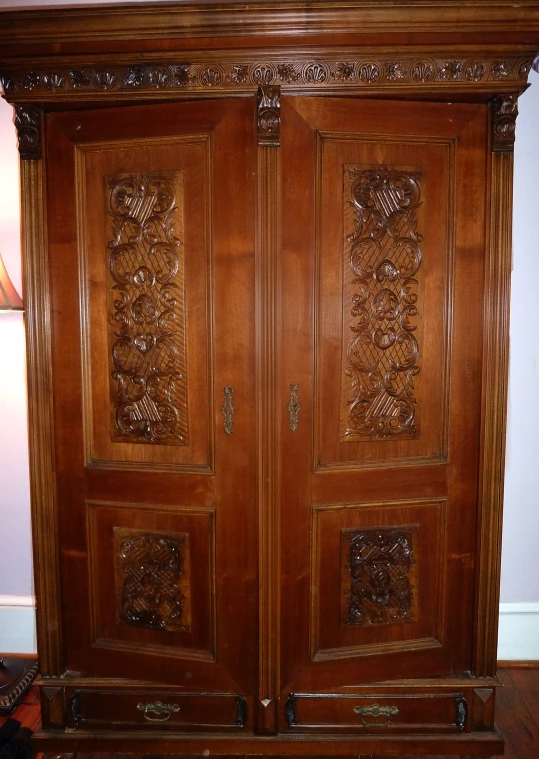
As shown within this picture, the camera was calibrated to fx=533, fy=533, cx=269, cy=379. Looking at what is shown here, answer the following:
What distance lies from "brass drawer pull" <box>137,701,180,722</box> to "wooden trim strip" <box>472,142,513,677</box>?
945 mm

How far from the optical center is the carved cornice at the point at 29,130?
1.55m

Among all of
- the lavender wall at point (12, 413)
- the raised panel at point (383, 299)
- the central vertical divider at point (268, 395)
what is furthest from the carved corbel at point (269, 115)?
the lavender wall at point (12, 413)

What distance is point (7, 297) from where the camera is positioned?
1.85m

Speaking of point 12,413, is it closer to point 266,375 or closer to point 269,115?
point 266,375

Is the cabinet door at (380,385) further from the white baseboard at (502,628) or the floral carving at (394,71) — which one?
the white baseboard at (502,628)

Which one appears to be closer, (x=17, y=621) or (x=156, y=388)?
(x=156, y=388)

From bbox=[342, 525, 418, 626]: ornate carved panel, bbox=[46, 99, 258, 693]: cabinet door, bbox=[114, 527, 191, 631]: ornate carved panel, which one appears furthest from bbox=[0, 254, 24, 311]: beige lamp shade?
bbox=[342, 525, 418, 626]: ornate carved panel

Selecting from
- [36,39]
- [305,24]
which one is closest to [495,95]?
[305,24]

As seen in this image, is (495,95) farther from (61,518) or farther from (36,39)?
(61,518)

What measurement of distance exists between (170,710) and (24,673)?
768mm

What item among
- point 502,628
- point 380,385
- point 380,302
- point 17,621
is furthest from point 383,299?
point 17,621

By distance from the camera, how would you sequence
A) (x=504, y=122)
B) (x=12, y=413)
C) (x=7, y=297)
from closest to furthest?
(x=504, y=122), (x=7, y=297), (x=12, y=413)

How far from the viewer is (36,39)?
57.1 inches

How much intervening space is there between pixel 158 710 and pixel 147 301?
1.25 m
